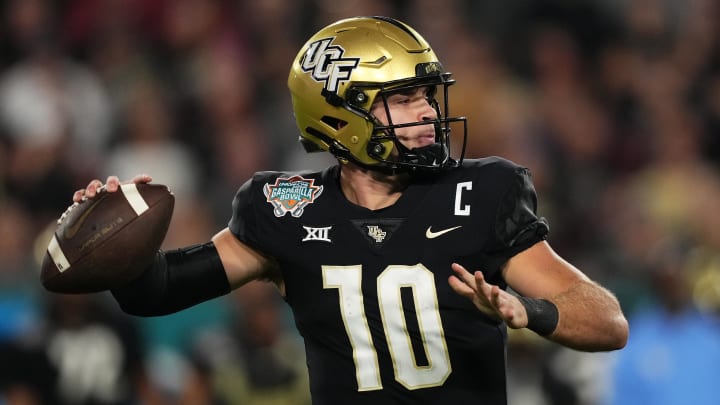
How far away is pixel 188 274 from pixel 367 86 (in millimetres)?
750

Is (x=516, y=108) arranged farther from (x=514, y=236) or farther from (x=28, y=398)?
(x=514, y=236)

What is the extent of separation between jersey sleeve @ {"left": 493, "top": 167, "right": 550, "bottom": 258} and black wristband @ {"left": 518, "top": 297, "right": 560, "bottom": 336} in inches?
10.3

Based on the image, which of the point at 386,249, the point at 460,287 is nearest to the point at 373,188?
the point at 386,249

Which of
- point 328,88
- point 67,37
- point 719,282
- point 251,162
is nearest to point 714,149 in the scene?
point 719,282

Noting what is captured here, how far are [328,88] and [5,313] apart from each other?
336cm

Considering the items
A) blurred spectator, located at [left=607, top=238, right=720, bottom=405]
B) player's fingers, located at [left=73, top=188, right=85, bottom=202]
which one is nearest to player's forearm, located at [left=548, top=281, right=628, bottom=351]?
player's fingers, located at [left=73, top=188, right=85, bottom=202]

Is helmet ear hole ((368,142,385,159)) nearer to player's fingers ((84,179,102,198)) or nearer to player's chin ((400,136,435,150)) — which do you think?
player's chin ((400,136,435,150))

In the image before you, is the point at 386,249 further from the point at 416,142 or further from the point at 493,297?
the point at 493,297

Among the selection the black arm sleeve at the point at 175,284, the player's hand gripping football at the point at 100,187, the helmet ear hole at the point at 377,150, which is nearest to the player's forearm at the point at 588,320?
the helmet ear hole at the point at 377,150

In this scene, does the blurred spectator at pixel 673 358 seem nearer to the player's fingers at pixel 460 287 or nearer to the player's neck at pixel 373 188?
the player's neck at pixel 373 188

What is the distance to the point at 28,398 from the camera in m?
6.12

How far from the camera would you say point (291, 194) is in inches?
156

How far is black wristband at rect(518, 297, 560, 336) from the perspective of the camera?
333 cm

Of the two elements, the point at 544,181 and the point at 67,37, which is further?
the point at 67,37
